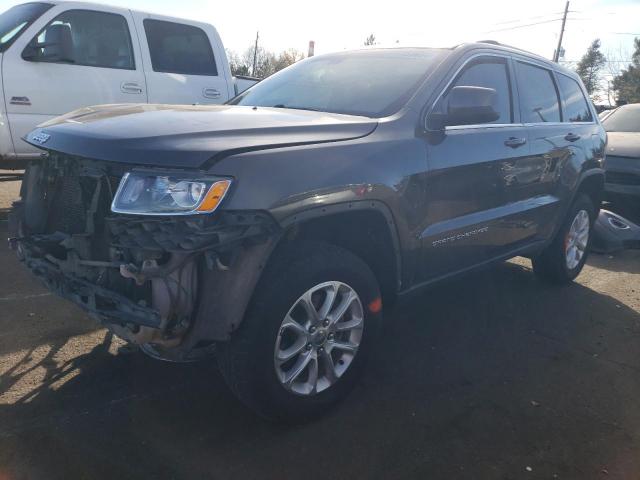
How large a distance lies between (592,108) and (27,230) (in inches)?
198

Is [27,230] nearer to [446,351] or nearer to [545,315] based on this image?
[446,351]

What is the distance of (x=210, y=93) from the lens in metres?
7.21

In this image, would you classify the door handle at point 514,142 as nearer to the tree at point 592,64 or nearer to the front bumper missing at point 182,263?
the front bumper missing at point 182,263

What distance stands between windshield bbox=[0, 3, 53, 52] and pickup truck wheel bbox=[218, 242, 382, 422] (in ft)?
15.7

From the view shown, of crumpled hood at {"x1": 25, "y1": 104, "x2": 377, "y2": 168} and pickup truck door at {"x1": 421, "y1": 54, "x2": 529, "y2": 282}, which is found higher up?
crumpled hood at {"x1": 25, "y1": 104, "x2": 377, "y2": 168}

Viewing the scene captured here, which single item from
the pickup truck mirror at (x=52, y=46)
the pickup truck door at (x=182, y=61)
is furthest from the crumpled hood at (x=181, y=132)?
the pickup truck door at (x=182, y=61)

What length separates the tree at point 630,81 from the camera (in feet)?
133

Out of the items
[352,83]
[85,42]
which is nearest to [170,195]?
[352,83]

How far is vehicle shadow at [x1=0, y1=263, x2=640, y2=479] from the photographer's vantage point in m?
2.52

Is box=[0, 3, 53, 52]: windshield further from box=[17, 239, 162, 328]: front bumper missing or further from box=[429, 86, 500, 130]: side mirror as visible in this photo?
box=[429, 86, 500, 130]: side mirror

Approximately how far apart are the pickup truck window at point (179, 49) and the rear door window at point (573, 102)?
4246mm

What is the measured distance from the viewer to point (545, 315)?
179 inches

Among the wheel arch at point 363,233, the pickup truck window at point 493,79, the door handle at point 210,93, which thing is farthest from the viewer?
the door handle at point 210,93

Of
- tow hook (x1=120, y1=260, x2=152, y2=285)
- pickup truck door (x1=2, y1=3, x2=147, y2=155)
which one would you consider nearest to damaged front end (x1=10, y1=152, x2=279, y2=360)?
tow hook (x1=120, y1=260, x2=152, y2=285)
